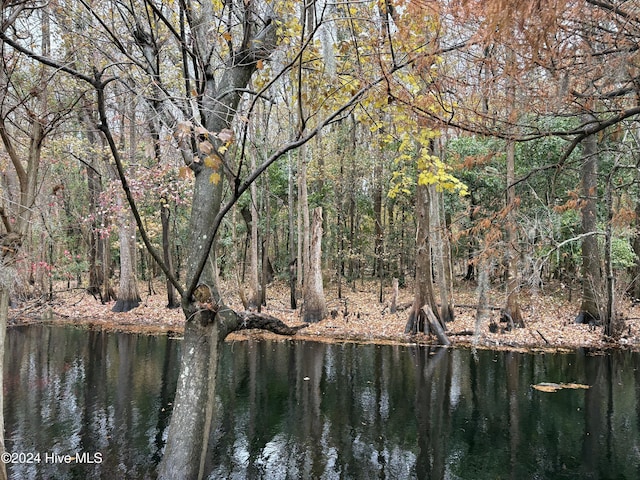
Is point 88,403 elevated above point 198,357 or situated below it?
below

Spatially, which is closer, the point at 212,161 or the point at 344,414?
the point at 212,161

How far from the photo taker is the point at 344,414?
7.22 metres

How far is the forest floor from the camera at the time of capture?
40.6 feet

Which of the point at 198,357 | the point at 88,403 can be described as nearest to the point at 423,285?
the point at 88,403

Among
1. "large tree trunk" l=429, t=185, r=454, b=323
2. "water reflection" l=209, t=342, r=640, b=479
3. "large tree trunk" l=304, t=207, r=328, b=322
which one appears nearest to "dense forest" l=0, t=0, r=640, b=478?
"water reflection" l=209, t=342, r=640, b=479

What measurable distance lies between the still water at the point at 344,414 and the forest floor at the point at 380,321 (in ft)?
4.66

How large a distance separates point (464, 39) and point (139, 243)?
22.2 metres

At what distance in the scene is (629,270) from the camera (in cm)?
1869

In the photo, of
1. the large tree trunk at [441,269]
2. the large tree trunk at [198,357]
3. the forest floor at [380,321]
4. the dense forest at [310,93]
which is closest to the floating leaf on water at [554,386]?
the forest floor at [380,321]

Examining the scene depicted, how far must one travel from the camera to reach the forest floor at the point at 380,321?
12.4 m

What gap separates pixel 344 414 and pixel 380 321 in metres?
8.38

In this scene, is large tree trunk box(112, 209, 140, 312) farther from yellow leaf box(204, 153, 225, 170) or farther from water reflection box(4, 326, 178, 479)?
yellow leaf box(204, 153, 225, 170)

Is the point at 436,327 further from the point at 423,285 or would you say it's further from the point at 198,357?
the point at 198,357

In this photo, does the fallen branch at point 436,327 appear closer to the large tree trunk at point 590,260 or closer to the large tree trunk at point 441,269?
the large tree trunk at point 441,269
